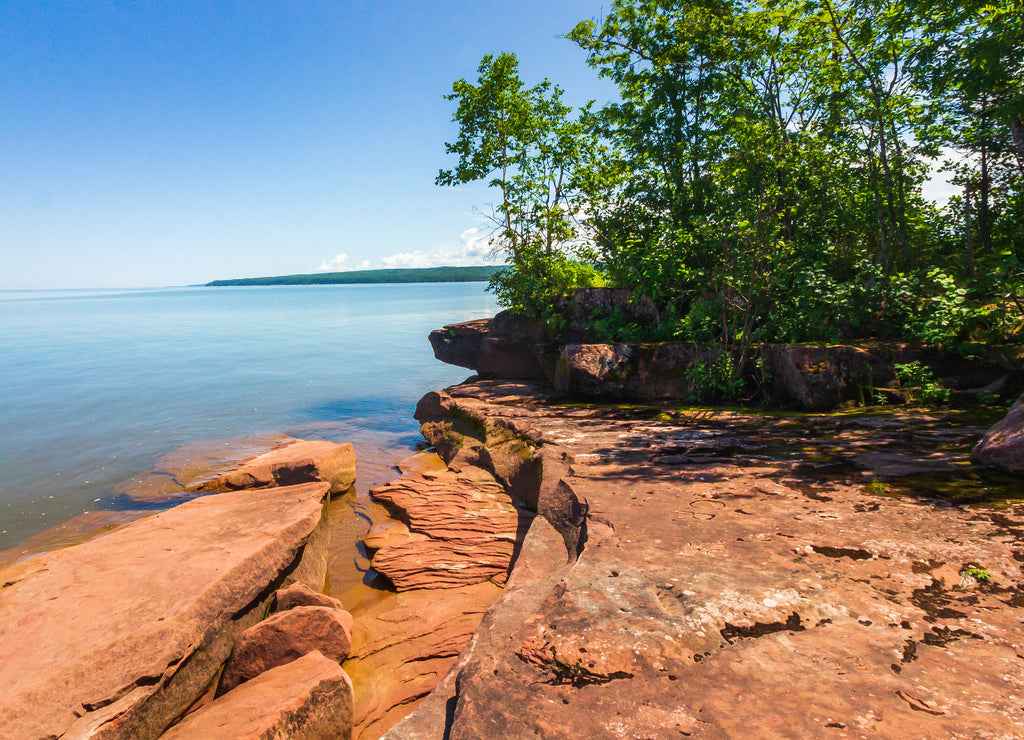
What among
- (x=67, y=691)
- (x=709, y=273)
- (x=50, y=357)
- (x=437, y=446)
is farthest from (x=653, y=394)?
(x=50, y=357)

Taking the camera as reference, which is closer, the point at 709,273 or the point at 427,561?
the point at 427,561

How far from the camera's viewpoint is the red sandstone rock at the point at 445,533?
18.4 feet

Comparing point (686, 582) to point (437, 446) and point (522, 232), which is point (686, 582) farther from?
point (522, 232)

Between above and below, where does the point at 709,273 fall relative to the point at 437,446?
above

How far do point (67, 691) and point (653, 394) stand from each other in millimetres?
Result: 8192

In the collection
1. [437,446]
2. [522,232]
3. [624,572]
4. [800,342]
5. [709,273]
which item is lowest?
[437,446]

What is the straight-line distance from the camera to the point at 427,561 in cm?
581

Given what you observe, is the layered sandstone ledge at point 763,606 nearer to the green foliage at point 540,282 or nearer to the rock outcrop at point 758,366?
the rock outcrop at point 758,366

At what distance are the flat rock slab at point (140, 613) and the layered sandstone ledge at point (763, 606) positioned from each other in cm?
225

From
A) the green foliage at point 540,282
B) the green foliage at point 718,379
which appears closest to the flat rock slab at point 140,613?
the green foliage at point 718,379

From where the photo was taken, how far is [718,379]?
27.4 feet

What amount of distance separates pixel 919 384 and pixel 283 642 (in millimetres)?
8685

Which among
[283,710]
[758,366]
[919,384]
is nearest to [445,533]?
[283,710]

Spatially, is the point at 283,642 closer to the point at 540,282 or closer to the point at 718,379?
the point at 718,379
